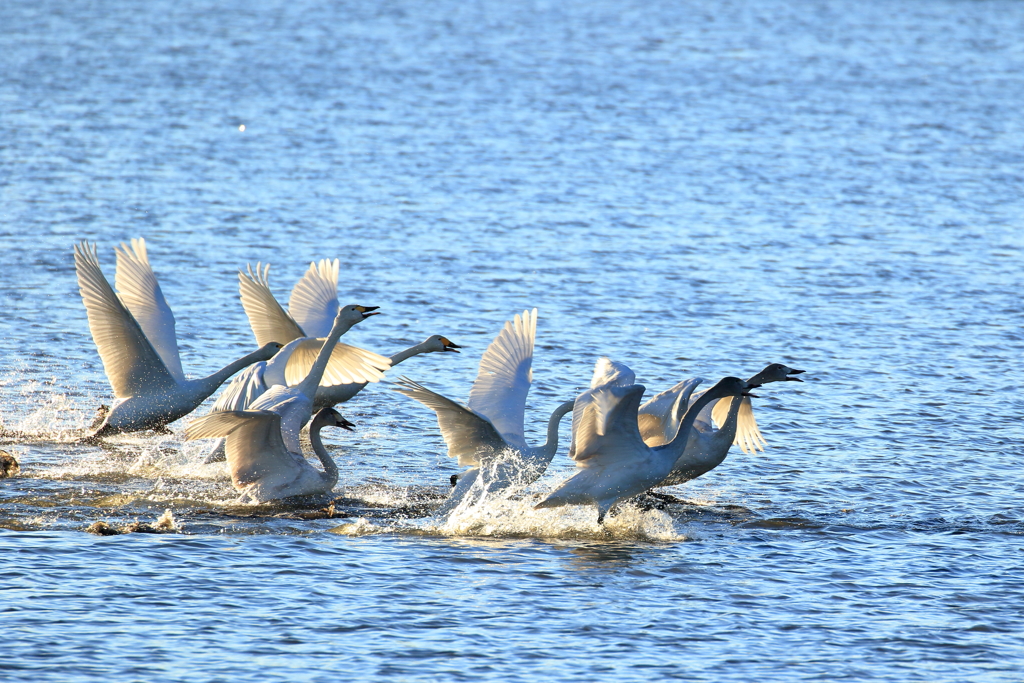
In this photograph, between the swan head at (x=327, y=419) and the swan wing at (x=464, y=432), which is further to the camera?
the swan head at (x=327, y=419)

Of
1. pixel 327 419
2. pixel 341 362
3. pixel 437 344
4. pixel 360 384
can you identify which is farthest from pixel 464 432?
pixel 360 384

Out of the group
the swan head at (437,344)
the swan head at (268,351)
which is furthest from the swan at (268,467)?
the swan head at (437,344)

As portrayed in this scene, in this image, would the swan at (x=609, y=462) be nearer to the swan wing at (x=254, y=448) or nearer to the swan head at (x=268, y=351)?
the swan wing at (x=254, y=448)

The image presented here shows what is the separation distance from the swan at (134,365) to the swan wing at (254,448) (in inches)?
61.9

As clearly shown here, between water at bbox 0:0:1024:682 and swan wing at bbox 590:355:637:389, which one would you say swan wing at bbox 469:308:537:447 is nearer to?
water at bbox 0:0:1024:682

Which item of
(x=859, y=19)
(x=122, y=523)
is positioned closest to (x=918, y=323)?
(x=122, y=523)

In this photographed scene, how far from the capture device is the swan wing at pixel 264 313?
14422 millimetres

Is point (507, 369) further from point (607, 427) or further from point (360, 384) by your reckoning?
point (360, 384)

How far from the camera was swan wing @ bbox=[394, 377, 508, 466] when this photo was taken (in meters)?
11.0

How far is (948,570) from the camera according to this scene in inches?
409

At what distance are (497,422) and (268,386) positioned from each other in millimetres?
2733

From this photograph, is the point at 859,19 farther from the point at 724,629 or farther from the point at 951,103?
the point at 724,629

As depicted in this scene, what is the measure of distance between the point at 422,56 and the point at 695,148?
16178mm

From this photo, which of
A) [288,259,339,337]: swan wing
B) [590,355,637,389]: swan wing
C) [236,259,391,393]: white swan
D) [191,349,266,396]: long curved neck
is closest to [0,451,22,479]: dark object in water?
[191,349,266,396]: long curved neck
